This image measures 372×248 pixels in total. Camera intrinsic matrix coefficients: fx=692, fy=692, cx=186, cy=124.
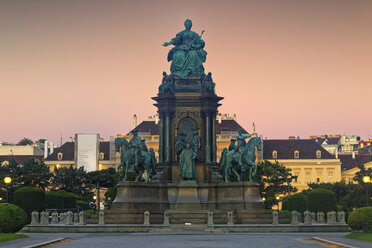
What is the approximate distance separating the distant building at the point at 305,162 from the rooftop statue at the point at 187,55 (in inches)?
4109

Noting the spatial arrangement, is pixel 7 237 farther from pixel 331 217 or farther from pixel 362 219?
pixel 331 217

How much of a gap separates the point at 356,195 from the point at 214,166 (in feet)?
154

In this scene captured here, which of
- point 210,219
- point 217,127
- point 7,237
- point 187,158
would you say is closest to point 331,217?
point 210,219

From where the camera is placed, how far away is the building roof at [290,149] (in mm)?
160500

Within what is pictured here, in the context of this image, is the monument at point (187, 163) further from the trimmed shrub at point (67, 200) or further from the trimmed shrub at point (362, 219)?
the trimmed shrub at point (67, 200)

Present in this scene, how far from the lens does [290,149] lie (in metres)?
162

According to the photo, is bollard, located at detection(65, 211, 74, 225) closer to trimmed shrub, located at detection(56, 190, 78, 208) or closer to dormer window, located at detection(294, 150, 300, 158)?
trimmed shrub, located at detection(56, 190, 78, 208)

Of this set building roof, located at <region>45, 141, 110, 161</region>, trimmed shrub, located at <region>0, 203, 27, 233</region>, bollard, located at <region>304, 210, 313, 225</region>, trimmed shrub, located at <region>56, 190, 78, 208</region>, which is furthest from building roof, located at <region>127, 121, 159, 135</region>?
trimmed shrub, located at <region>0, 203, 27, 233</region>

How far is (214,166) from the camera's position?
53.7 m

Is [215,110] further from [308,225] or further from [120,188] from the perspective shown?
[308,225]

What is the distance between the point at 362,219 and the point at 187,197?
16.8 meters

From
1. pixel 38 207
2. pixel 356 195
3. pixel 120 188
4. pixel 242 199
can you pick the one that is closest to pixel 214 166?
pixel 242 199

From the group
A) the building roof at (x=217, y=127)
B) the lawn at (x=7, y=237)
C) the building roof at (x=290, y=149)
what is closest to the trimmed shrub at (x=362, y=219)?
the lawn at (x=7, y=237)

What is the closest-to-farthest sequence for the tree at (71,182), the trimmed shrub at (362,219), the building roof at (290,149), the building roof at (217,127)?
the trimmed shrub at (362,219), the tree at (71,182), the building roof at (217,127), the building roof at (290,149)
